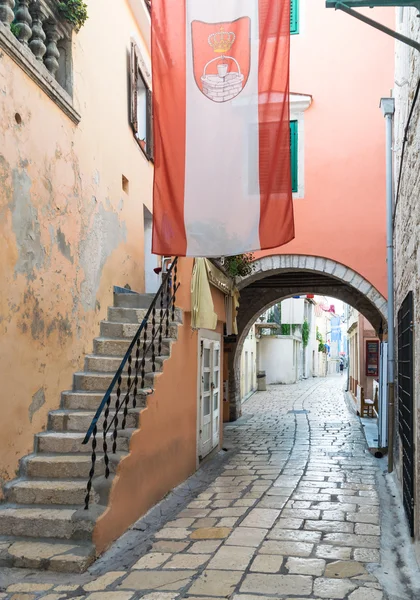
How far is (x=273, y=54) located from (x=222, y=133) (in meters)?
0.83

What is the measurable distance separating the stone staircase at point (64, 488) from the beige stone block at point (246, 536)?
1207mm

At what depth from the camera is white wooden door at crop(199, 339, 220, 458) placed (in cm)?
894

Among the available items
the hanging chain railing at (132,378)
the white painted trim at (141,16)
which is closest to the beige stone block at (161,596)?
the hanging chain railing at (132,378)

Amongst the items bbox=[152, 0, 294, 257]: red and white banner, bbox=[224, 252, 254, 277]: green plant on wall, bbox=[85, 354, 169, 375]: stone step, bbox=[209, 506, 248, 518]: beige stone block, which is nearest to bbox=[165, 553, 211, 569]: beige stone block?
bbox=[209, 506, 248, 518]: beige stone block

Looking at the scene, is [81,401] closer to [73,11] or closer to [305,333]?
[73,11]

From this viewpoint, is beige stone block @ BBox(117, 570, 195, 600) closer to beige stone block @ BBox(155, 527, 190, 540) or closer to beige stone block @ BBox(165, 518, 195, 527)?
beige stone block @ BBox(155, 527, 190, 540)

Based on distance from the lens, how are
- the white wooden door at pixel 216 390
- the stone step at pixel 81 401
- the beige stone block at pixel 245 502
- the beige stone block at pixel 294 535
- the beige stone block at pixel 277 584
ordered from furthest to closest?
the white wooden door at pixel 216 390 → the beige stone block at pixel 245 502 → the stone step at pixel 81 401 → the beige stone block at pixel 294 535 → the beige stone block at pixel 277 584

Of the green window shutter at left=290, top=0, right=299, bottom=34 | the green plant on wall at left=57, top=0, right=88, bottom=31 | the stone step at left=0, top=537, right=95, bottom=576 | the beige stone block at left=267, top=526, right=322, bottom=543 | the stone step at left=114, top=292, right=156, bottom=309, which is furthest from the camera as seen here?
the green window shutter at left=290, top=0, right=299, bottom=34

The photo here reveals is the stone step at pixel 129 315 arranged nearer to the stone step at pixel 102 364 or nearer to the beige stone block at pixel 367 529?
the stone step at pixel 102 364

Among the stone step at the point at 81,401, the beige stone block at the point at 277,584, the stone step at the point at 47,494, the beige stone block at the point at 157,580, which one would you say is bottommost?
the beige stone block at the point at 157,580

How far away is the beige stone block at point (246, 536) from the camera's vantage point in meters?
5.07

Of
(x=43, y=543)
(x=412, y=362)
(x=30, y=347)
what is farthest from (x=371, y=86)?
(x=43, y=543)

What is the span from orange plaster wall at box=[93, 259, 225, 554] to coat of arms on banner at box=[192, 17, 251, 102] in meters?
3.00

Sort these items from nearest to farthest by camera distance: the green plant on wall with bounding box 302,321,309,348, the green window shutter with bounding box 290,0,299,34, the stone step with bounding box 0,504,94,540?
the stone step with bounding box 0,504,94,540
the green window shutter with bounding box 290,0,299,34
the green plant on wall with bounding box 302,321,309,348
